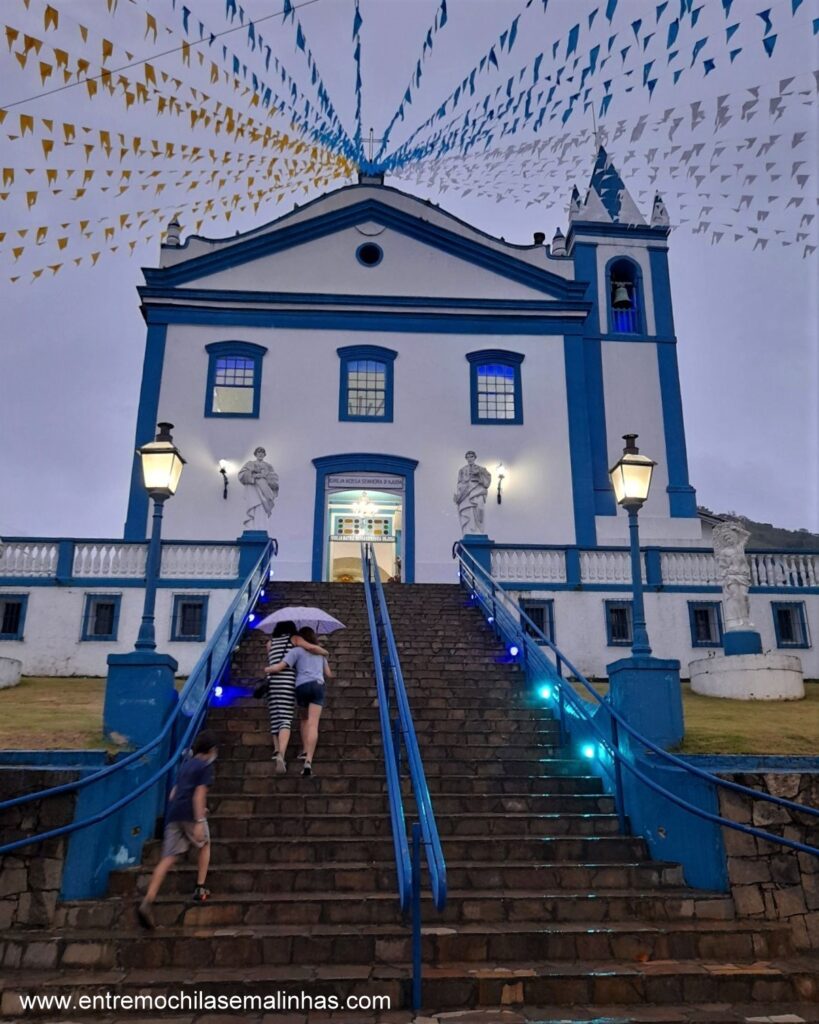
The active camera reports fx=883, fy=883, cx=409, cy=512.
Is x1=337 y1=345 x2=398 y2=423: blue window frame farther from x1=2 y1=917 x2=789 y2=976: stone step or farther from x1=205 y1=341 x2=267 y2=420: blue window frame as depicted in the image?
x1=2 y1=917 x2=789 y2=976: stone step

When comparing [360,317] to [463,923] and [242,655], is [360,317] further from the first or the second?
[463,923]

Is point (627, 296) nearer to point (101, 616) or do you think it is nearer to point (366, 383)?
point (366, 383)

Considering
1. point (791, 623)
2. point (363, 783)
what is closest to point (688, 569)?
point (791, 623)

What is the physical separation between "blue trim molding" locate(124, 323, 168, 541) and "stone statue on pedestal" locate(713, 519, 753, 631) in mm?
11986

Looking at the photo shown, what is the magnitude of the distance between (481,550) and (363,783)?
28.1ft

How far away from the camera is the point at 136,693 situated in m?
8.33

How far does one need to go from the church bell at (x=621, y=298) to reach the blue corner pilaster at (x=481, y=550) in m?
9.31

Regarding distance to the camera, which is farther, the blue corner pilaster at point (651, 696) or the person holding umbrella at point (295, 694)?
the blue corner pilaster at point (651, 696)

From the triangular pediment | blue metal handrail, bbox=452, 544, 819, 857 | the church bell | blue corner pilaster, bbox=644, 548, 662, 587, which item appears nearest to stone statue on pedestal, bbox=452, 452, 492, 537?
blue metal handrail, bbox=452, 544, 819, 857

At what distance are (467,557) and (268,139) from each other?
25.3 feet

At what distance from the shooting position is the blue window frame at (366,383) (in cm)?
2095

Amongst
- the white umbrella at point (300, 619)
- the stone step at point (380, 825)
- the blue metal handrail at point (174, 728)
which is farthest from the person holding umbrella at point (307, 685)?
the blue metal handrail at point (174, 728)

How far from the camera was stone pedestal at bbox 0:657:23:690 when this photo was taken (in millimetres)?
13133

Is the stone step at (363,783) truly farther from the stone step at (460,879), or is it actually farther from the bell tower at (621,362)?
the bell tower at (621,362)
